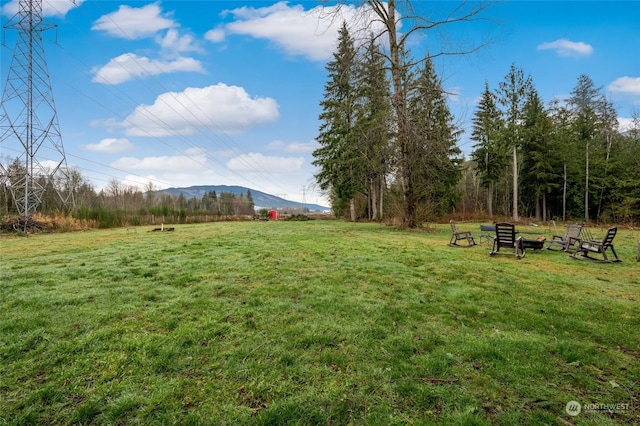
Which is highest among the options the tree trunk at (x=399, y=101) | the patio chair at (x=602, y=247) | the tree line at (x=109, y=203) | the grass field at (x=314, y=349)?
the tree trunk at (x=399, y=101)

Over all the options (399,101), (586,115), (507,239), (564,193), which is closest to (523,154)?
(564,193)

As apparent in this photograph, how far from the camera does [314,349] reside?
10.0 feet

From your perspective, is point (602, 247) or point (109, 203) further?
point (109, 203)

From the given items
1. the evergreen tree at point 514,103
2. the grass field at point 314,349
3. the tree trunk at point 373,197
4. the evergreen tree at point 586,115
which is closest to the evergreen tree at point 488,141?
the evergreen tree at point 514,103

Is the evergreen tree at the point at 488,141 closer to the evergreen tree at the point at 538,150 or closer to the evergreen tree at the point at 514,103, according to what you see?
the evergreen tree at the point at 514,103

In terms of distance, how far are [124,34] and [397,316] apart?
27.9 meters

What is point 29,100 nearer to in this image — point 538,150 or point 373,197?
point 373,197

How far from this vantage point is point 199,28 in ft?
58.1

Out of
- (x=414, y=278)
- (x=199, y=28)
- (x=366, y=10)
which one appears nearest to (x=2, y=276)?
(x=414, y=278)

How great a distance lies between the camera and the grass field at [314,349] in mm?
2215

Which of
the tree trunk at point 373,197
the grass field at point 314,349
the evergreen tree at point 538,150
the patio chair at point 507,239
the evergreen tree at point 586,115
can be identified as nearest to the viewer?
the grass field at point 314,349

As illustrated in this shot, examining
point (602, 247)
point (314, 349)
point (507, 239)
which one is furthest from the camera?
point (507, 239)

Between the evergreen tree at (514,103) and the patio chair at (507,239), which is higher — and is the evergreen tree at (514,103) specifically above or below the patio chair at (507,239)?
above

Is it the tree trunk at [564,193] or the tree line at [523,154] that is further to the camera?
the tree trunk at [564,193]
